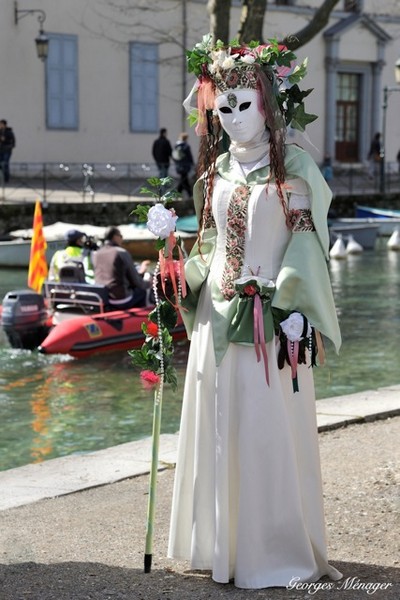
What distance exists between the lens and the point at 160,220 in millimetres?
5008

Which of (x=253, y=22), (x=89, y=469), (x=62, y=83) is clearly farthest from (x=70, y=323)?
(x=62, y=83)

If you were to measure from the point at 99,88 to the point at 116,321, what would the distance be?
2164 cm

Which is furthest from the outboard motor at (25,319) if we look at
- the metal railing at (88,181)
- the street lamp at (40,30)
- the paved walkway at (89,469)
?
the street lamp at (40,30)

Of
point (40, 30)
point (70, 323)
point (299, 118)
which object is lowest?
point (70, 323)

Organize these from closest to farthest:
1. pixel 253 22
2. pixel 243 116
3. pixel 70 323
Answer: pixel 243 116 → pixel 70 323 → pixel 253 22

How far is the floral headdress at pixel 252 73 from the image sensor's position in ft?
16.9

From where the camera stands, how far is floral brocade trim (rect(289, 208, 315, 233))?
198 inches

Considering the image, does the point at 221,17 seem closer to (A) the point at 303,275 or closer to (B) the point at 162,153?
(B) the point at 162,153

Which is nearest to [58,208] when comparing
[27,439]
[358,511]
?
[27,439]

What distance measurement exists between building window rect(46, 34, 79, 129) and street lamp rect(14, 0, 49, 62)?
81 centimetres

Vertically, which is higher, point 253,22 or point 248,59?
point 253,22

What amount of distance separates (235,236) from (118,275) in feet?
29.3

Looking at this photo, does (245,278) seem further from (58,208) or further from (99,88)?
(99,88)

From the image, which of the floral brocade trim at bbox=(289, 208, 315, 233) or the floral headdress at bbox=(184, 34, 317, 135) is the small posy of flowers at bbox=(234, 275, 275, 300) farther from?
the floral headdress at bbox=(184, 34, 317, 135)
